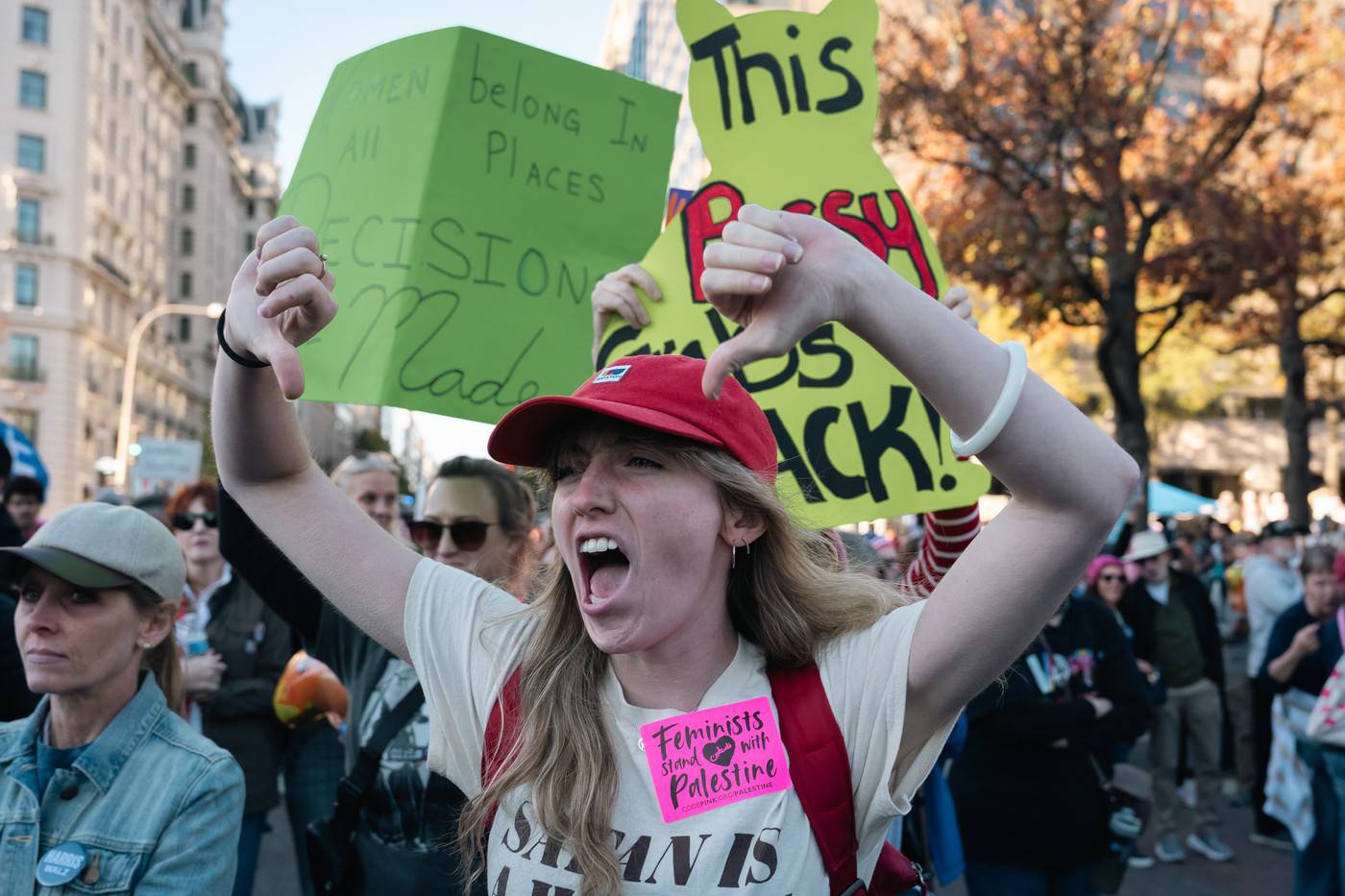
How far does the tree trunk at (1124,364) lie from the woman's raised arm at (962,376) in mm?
13429

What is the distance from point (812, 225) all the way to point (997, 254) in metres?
13.9

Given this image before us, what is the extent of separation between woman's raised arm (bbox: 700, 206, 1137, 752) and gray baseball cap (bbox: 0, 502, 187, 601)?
162 cm

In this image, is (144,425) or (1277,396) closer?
(1277,396)

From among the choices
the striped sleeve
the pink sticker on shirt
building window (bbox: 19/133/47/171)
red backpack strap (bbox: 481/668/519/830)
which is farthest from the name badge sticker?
building window (bbox: 19/133/47/171)

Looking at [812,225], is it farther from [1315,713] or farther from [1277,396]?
[1277,396]

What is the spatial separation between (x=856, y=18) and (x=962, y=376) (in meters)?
1.68

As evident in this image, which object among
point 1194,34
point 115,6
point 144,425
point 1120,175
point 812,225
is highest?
point 115,6

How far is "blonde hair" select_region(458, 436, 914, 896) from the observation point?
179 centimetres

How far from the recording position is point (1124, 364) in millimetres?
14711

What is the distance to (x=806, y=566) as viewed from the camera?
211 cm

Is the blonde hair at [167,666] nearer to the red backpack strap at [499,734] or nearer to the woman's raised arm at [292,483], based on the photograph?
the woman's raised arm at [292,483]

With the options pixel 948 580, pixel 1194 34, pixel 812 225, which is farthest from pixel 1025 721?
pixel 1194 34

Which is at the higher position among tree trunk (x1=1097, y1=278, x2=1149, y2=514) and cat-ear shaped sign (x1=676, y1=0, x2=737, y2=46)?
cat-ear shaped sign (x1=676, y1=0, x2=737, y2=46)

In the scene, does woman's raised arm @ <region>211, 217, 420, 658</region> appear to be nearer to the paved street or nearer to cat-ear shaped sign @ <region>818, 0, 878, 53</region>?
cat-ear shaped sign @ <region>818, 0, 878, 53</region>
